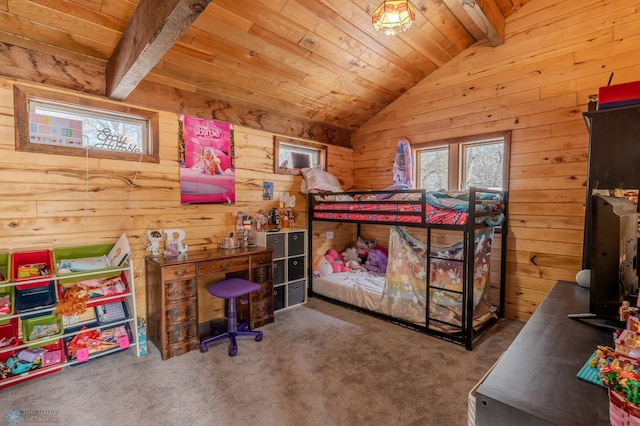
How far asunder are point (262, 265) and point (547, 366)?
2.51 metres

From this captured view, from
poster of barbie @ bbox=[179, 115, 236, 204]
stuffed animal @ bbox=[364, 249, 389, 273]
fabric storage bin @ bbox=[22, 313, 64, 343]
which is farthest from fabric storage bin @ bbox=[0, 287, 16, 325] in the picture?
stuffed animal @ bbox=[364, 249, 389, 273]

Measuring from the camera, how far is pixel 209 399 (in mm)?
1905

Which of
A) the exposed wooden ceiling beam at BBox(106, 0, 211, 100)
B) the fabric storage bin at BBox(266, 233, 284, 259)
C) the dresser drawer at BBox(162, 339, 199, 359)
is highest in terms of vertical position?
the exposed wooden ceiling beam at BBox(106, 0, 211, 100)

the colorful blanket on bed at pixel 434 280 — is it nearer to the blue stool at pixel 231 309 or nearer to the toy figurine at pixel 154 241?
the blue stool at pixel 231 309

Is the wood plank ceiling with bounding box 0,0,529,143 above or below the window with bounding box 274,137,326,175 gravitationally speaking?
above

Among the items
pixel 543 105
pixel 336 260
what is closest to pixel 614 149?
pixel 543 105

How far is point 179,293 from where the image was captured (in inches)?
96.6

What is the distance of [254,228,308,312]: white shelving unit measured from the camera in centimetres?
330

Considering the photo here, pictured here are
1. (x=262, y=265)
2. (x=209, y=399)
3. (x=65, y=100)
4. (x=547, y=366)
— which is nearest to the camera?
(x=547, y=366)

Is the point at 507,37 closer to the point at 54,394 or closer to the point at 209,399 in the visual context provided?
the point at 209,399

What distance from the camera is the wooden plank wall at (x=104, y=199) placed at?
84.4 inches

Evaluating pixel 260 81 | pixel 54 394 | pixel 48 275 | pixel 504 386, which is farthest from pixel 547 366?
pixel 260 81

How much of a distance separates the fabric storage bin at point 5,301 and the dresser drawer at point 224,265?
120 centimetres

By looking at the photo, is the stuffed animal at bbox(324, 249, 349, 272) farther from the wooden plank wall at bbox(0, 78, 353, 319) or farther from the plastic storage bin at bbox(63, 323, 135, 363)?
the plastic storage bin at bbox(63, 323, 135, 363)
